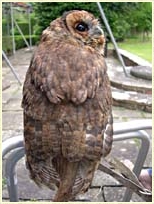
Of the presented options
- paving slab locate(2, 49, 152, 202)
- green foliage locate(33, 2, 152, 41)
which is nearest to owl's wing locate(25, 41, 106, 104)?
paving slab locate(2, 49, 152, 202)

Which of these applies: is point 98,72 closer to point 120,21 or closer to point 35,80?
point 35,80

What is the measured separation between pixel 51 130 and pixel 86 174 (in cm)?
16

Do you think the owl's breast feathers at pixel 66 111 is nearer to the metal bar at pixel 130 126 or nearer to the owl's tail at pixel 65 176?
the owl's tail at pixel 65 176

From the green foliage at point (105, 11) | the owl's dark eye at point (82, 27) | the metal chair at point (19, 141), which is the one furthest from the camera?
the green foliage at point (105, 11)

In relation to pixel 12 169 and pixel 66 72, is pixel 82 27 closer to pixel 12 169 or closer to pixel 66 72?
pixel 66 72

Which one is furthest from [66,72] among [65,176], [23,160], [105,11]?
[105,11]

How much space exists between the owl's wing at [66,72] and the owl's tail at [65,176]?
16 cm

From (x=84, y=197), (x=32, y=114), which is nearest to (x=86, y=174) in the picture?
(x=32, y=114)

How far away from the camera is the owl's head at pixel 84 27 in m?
1.04

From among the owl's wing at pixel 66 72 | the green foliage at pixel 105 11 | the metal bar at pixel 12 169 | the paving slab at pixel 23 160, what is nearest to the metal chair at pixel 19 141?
the metal bar at pixel 12 169

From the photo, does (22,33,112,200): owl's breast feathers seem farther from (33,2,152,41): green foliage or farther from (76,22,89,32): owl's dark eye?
(33,2,152,41): green foliage

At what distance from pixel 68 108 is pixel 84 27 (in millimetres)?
249

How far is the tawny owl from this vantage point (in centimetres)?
96

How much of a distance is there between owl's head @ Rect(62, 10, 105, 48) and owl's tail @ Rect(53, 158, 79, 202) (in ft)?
1.10
